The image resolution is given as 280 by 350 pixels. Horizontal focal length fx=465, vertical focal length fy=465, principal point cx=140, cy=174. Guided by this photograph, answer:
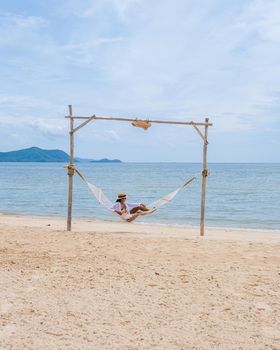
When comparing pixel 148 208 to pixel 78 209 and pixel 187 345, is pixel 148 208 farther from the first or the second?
pixel 78 209

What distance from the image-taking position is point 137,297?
143 inches

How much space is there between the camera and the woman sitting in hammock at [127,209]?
716 centimetres

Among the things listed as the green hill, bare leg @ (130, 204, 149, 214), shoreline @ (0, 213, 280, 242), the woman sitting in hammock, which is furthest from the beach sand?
the green hill

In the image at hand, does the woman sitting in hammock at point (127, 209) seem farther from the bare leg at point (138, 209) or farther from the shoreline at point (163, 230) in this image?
the shoreline at point (163, 230)

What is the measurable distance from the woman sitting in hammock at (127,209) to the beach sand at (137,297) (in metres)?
1.37

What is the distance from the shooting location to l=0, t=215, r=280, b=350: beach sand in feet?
9.35

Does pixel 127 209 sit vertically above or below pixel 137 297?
above

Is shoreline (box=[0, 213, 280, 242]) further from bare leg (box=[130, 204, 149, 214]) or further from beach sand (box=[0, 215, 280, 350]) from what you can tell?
beach sand (box=[0, 215, 280, 350])

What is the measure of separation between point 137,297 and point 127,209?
3628mm

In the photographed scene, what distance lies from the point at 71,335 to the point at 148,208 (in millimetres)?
4561

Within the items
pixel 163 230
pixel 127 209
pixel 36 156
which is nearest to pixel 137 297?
pixel 127 209

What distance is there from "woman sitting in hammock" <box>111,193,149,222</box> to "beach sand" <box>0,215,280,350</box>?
137cm

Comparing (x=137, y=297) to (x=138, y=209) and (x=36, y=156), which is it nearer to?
(x=138, y=209)

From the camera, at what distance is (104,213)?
1329 cm
